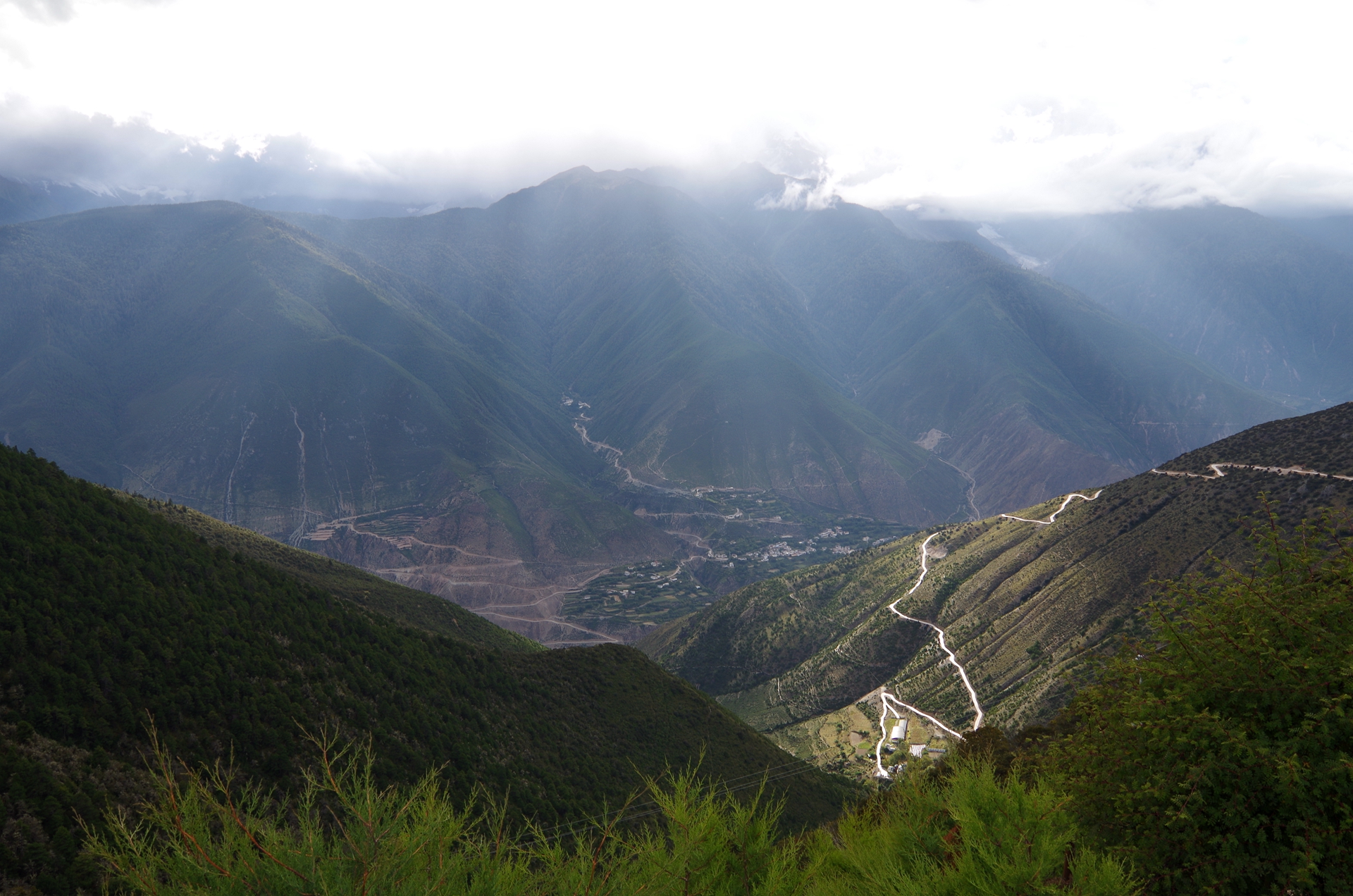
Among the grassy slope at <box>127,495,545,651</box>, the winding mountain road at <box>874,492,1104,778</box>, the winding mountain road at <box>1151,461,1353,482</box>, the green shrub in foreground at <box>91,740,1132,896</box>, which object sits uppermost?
the green shrub in foreground at <box>91,740,1132,896</box>

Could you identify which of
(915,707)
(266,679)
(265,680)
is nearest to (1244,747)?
(265,680)

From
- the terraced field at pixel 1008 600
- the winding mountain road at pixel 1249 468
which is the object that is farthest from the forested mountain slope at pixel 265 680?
the winding mountain road at pixel 1249 468

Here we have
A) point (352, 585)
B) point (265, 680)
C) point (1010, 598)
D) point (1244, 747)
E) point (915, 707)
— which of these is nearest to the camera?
point (1244, 747)

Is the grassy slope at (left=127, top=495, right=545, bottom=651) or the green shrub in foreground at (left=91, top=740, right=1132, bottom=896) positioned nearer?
the green shrub in foreground at (left=91, top=740, right=1132, bottom=896)

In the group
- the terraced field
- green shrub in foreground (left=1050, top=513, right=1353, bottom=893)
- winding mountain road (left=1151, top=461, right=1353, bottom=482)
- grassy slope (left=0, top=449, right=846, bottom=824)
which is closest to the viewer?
green shrub in foreground (left=1050, top=513, right=1353, bottom=893)

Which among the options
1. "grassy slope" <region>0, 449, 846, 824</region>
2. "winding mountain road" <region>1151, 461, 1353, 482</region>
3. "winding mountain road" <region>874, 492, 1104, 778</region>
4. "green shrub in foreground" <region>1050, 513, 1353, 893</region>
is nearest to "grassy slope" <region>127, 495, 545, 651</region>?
"grassy slope" <region>0, 449, 846, 824</region>

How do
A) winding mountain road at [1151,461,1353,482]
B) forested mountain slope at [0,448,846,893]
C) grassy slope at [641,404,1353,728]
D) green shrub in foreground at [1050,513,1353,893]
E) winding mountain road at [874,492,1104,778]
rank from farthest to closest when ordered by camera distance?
winding mountain road at [874,492,1104,778] < grassy slope at [641,404,1353,728] < winding mountain road at [1151,461,1353,482] < forested mountain slope at [0,448,846,893] < green shrub in foreground at [1050,513,1353,893]

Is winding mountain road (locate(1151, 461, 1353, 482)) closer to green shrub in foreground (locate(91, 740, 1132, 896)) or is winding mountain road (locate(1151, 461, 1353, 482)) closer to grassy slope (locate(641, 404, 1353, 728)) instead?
grassy slope (locate(641, 404, 1353, 728))

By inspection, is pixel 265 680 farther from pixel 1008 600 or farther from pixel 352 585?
pixel 1008 600

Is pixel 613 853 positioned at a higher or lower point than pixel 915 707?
higher
